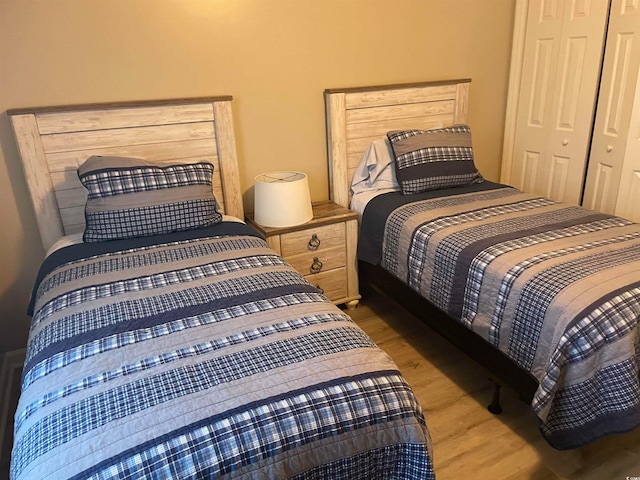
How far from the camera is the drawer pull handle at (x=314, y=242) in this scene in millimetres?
2494

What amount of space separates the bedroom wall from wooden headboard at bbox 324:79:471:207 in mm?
73

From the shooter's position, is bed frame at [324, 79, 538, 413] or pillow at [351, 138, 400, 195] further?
pillow at [351, 138, 400, 195]

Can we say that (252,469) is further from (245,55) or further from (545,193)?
(545,193)

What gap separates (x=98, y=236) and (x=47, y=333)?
27.2 inches

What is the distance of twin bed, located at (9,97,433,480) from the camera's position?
103 centimetres

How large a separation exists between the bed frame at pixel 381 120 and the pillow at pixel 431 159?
19 centimetres

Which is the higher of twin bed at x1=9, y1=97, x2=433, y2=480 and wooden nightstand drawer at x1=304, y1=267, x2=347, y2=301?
twin bed at x1=9, y1=97, x2=433, y2=480

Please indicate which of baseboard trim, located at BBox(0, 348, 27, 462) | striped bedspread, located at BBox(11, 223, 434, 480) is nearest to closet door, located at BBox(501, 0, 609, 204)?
striped bedspread, located at BBox(11, 223, 434, 480)

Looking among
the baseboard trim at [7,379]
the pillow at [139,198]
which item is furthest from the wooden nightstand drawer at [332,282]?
the baseboard trim at [7,379]

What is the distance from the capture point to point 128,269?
5.77ft

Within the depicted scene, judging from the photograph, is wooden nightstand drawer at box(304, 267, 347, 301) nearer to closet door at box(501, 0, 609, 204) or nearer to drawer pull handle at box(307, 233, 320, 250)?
drawer pull handle at box(307, 233, 320, 250)

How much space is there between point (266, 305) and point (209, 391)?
402 millimetres

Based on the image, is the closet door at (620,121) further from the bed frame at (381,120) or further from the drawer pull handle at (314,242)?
the drawer pull handle at (314,242)

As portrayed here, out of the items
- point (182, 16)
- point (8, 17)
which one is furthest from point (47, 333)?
point (182, 16)
